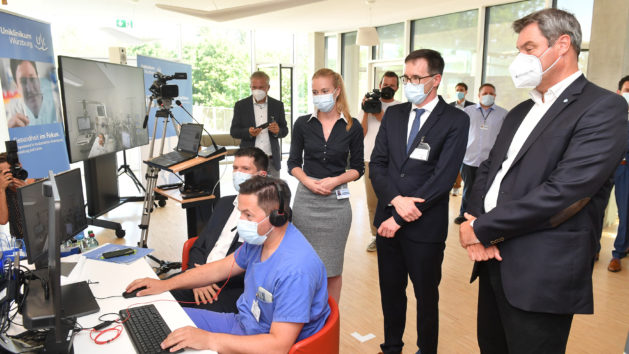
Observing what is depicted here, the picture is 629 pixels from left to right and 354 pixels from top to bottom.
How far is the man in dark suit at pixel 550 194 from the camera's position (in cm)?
139

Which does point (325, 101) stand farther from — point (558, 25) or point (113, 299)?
point (113, 299)

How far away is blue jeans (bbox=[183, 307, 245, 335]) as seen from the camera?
181 centimetres

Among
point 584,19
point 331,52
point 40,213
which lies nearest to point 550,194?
point 40,213

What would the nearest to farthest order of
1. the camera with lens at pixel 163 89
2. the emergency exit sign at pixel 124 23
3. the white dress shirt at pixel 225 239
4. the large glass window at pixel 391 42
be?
the white dress shirt at pixel 225 239 → the camera with lens at pixel 163 89 → the emergency exit sign at pixel 124 23 → the large glass window at pixel 391 42

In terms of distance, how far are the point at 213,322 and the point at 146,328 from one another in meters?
0.38

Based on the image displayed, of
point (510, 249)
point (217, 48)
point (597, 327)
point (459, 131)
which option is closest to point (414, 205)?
point (459, 131)

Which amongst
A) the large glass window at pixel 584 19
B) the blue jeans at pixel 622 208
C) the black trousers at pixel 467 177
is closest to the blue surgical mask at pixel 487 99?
the black trousers at pixel 467 177

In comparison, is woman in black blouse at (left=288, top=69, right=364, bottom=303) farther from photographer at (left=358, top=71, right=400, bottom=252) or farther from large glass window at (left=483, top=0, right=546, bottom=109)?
large glass window at (left=483, top=0, right=546, bottom=109)

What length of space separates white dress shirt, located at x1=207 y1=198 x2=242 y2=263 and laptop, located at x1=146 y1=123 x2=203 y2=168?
861 millimetres

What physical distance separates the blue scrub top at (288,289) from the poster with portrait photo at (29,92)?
2.94 metres

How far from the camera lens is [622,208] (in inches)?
162

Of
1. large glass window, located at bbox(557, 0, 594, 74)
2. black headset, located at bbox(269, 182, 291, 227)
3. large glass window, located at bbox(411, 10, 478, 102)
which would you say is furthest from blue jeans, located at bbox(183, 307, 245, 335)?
large glass window, located at bbox(411, 10, 478, 102)

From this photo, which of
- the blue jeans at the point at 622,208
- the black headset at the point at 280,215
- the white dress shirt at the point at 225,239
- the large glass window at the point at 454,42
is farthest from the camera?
the large glass window at the point at 454,42

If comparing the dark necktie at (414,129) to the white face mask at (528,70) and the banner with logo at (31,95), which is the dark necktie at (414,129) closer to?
the white face mask at (528,70)
